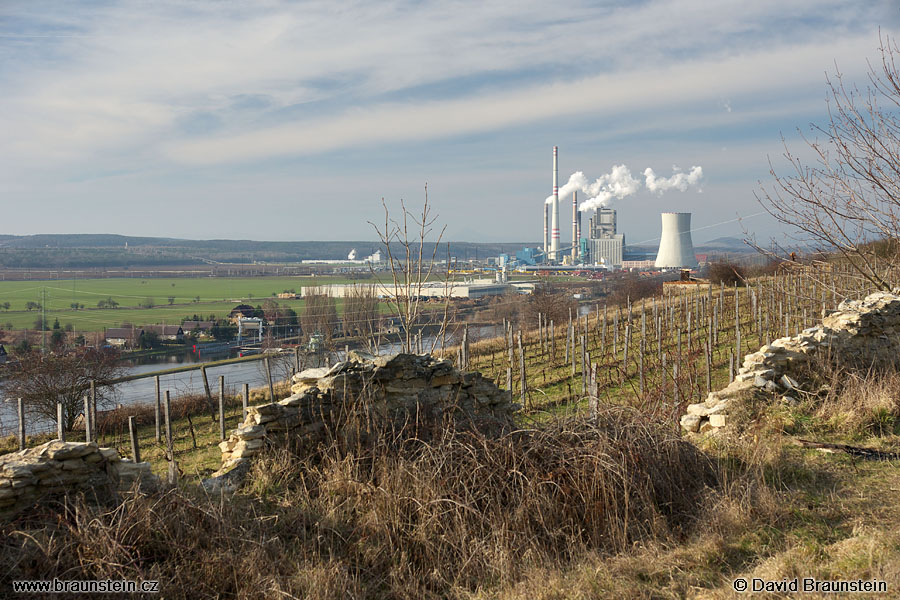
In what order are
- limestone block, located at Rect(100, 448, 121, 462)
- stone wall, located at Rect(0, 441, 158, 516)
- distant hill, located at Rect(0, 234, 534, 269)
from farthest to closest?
distant hill, located at Rect(0, 234, 534, 269) → limestone block, located at Rect(100, 448, 121, 462) → stone wall, located at Rect(0, 441, 158, 516)

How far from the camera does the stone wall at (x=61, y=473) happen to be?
4318 mm

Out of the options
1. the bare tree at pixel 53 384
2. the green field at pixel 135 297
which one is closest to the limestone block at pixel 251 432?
the bare tree at pixel 53 384

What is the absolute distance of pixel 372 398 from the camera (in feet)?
21.1

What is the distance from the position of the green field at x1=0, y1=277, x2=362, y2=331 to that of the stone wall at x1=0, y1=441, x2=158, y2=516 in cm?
4677

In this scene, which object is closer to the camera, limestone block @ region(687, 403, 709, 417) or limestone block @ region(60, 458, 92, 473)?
limestone block @ region(60, 458, 92, 473)

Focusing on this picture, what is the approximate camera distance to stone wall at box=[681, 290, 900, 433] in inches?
312

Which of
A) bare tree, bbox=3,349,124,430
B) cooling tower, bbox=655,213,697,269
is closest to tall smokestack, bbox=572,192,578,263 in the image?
cooling tower, bbox=655,213,697,269

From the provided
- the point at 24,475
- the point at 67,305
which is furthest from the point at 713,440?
the point at 67,305

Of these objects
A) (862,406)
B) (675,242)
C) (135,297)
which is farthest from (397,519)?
(135,297)

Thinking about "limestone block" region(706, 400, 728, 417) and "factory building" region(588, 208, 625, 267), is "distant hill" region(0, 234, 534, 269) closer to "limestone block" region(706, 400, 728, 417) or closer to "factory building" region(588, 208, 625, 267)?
"factory building" region(588, 208, 625, 267)

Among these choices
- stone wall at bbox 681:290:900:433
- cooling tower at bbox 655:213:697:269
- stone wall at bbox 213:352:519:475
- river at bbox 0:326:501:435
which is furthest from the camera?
cooling tower at bbox 655:213:697:269

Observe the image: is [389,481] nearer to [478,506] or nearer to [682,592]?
[478,506]

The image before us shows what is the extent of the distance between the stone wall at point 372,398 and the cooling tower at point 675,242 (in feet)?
220
